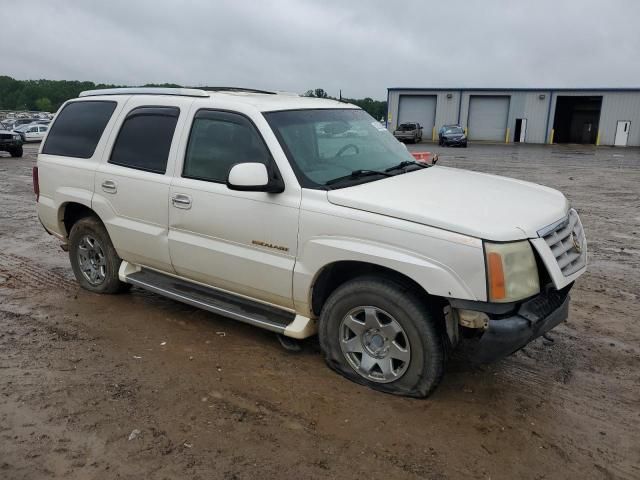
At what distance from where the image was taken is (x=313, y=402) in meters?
3.60

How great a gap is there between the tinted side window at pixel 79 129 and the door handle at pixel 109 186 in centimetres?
40

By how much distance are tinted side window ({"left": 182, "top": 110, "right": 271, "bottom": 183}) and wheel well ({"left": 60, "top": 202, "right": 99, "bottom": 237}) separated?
164 centimetres

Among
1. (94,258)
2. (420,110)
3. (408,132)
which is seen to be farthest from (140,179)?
(420,110)

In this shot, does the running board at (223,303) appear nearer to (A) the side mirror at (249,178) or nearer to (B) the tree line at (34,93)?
(A) the side mirror at (249,178)

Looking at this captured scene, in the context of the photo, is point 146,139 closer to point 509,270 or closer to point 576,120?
point 509,270

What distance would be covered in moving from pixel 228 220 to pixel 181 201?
1.72ft

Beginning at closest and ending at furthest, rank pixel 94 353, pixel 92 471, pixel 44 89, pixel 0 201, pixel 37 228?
pixel 92 471, pixel 94 353, pixel 37 228, pixel 0 201, pixel 44 89

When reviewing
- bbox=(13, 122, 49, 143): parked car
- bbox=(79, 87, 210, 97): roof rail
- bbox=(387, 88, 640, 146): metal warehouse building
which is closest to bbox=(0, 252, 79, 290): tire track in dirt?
bbox=(79, 87, 210, 97): roof rail

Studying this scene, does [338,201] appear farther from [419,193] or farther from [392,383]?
[392,383]

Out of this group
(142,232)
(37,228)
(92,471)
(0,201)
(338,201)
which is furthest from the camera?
(0,201)

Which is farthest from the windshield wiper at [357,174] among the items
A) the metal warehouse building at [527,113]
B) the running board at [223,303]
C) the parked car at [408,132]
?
the metal warehouse building at [527,113]

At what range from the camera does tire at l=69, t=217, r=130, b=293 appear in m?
5.30

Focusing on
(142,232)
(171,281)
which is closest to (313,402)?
(171,281)

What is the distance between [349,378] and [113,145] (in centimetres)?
301
